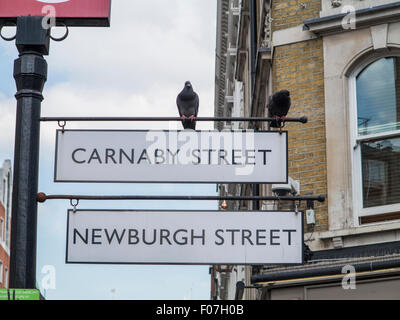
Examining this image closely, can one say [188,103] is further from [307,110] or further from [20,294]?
[307,110]

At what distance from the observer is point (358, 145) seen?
33.3 ft

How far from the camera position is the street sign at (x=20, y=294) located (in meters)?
4.67

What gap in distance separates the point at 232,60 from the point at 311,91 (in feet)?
74.4

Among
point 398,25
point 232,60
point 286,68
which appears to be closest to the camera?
point 398,25

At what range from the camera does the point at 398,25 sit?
33.1 feet

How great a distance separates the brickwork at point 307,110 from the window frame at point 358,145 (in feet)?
1.16

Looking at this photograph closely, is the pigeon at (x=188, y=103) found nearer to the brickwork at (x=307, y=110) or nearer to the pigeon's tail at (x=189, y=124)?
the pigeon's tail at (x=189, y=124)

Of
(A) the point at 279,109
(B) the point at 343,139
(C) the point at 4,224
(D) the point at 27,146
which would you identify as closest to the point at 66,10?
(D) the point at 27,146

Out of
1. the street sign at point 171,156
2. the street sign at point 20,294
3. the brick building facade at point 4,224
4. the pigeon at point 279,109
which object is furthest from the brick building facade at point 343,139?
the brick building facade at point 4,224

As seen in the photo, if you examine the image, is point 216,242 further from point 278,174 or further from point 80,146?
point 80,146

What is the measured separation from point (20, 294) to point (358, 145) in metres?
6.28

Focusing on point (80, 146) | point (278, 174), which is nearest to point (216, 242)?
point (278, 174)

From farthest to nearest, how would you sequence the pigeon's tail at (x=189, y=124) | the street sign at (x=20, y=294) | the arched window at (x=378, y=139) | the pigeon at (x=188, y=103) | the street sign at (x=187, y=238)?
the arched window at (x=378, y=139), the pigeon at (x=188, y=103), the pigeon's tail at (x=189, y=124), the street sign at (x=187, y=238), the street sign at (x=20, y=294)
